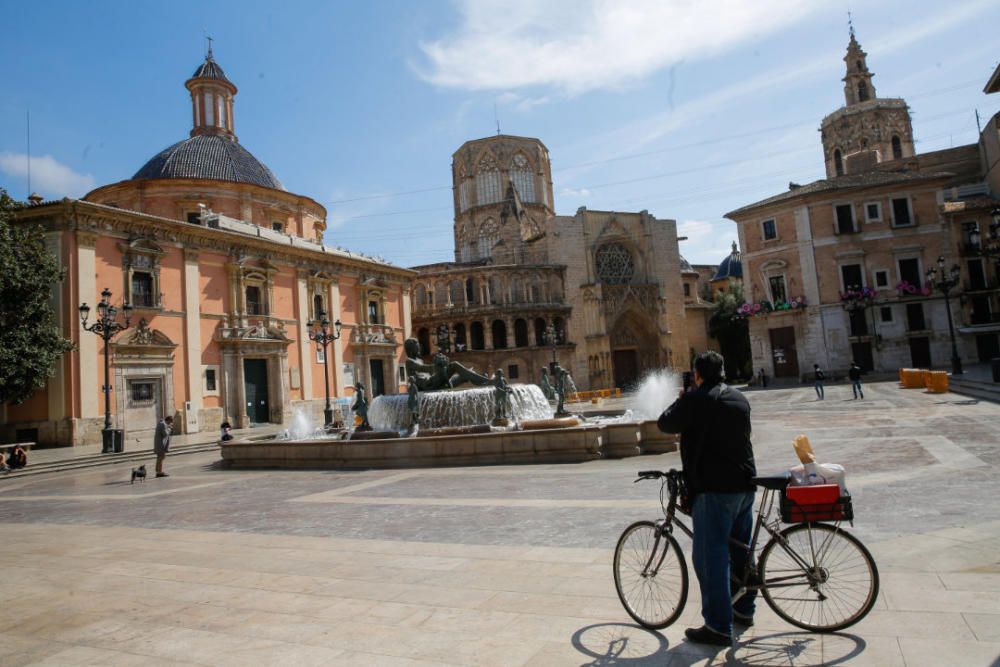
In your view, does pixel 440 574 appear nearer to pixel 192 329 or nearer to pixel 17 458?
pixel 17 458

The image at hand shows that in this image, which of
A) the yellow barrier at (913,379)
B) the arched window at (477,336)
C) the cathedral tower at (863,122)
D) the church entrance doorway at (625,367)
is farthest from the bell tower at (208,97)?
the cathedral tower at (863,122)

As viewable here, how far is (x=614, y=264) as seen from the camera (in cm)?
5466

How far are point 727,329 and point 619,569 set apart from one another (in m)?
53.0

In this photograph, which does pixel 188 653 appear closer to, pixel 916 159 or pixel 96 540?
pixel 96 540

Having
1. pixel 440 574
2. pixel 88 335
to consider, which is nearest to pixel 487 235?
pixel 88 335

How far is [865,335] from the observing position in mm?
37344

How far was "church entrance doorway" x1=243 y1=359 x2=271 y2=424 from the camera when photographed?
100.0ft

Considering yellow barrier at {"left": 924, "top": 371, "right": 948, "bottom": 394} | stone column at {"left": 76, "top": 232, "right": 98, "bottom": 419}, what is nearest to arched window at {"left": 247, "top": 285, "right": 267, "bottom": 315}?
stone column at {"left": 76, "top": 232, "right": 98, "bottom": 419}

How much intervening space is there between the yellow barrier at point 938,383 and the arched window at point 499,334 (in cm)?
3037

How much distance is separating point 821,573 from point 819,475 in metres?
0.57

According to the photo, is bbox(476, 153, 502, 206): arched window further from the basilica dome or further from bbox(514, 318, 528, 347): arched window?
the basilica dome

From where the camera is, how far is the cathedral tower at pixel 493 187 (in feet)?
206

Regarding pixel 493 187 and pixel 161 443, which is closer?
pixel 161 443

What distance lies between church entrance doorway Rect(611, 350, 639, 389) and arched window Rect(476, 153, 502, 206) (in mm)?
20748
